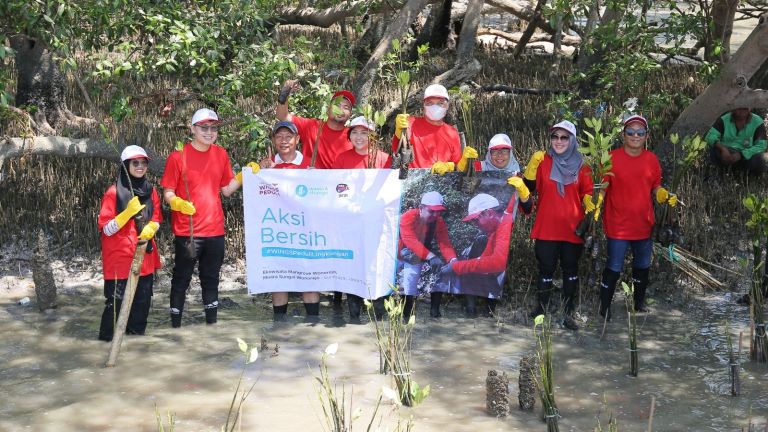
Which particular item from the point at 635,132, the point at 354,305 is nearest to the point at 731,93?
the point at 635,132

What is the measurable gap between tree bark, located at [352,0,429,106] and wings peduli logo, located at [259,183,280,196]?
9.42ft

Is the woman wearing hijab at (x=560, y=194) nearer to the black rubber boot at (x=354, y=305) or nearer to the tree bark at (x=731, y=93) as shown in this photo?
the black rubber boot at (x=354, y=305)

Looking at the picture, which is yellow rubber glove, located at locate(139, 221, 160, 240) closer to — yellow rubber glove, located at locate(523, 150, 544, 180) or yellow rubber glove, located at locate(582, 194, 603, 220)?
yellow rubber glove, located at locate(523, 150, 544, 180)

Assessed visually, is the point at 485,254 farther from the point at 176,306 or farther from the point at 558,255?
the point at 176,306

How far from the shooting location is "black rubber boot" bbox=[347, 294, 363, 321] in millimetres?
7840

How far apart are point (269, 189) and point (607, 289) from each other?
8.37 ft

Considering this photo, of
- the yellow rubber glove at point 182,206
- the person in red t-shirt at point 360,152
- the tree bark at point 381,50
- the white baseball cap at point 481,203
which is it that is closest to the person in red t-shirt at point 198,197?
the yellow rubber glove at point 182,206

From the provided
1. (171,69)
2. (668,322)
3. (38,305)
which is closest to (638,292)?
(668,322)

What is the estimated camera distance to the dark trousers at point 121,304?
24.1 ft

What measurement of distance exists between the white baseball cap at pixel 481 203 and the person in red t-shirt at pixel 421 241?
0.22 metres

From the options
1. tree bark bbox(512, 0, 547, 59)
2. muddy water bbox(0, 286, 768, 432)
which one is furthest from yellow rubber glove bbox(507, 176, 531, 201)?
tree bark bbox(512, 0, 547, 59)

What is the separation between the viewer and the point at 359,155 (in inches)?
307

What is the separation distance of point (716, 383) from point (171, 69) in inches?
177

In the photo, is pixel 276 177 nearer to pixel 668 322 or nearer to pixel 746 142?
pixel 668 322
